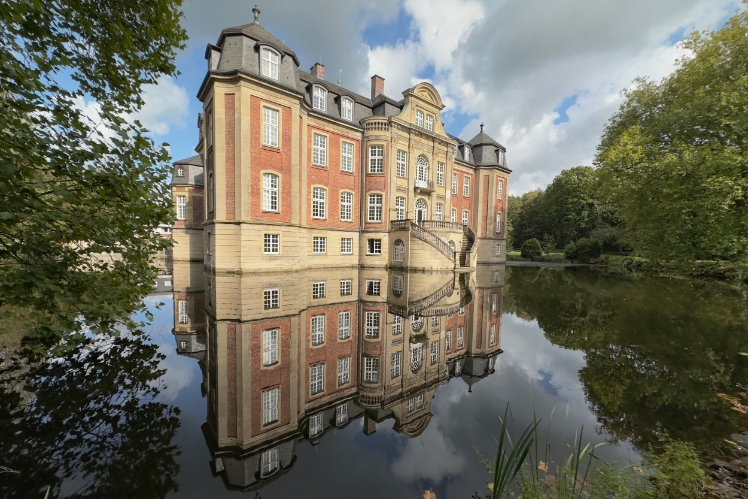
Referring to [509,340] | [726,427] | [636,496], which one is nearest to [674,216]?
[509,340]

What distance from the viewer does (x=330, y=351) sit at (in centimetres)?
656

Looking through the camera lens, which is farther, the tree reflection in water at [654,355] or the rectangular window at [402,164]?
the rectangular window at [402,164]

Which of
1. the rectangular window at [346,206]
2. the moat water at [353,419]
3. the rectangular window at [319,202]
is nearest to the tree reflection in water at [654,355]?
the moat water at [353,419]

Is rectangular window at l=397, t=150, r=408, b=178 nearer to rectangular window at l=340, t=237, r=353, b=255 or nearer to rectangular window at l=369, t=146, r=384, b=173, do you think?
rectangular window at l=369, t=146, r=384, b=173

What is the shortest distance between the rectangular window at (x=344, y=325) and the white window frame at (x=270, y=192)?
32.0 ft

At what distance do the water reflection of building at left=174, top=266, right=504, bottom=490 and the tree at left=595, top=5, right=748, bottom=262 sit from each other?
5.88m

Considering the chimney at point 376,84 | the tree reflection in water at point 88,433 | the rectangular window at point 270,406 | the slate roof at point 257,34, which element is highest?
the chimney at point 376,84

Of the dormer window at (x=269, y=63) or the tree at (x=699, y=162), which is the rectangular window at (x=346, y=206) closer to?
the dormer window at (x=269, y=63)

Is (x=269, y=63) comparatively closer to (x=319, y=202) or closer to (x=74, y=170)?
(x=319, y=202)

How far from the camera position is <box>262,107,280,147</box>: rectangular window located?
52.8 ft

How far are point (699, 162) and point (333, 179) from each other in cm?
1767

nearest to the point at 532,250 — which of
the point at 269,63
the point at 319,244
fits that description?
the point at 319,244

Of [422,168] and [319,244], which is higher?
[422,168]

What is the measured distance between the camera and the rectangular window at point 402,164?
886 inches
